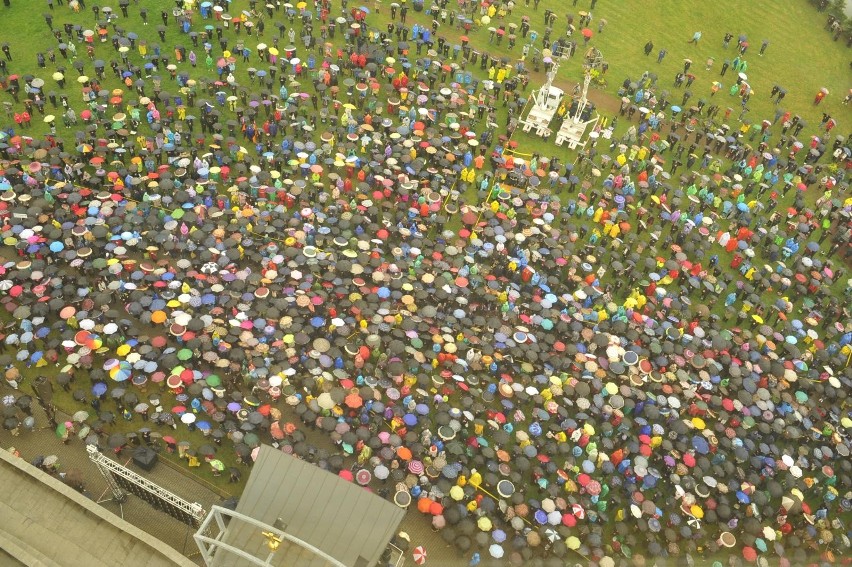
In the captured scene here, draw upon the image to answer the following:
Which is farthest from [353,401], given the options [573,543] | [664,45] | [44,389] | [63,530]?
[664,45]

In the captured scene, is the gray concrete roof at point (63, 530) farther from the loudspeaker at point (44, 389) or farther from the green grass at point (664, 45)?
the green grass at point (664, 45)

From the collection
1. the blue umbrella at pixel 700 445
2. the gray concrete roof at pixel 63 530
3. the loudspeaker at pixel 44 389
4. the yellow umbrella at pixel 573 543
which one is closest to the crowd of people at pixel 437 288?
the yellow umbrella at pixel 573 543

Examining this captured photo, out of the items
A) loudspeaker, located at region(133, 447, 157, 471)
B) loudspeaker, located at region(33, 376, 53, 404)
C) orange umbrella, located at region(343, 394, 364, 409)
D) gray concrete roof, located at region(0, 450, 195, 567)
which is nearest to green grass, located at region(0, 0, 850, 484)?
orange umbrella, located at region(343, 394, 364, 409)

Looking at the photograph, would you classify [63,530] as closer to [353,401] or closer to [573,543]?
[353,401]

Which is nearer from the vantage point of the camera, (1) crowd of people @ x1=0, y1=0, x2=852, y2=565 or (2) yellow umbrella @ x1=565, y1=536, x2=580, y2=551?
(2) yellow umbrella @ x1=565, y1=536, x2=580, y2=551

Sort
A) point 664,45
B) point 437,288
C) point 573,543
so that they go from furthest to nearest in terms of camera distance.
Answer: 1. point 664,45
2. point 437,288
3. point 573,543

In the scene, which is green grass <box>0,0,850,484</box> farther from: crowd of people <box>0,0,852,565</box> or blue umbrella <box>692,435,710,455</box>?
blue umbrella <box>692,435,710,455</box>
